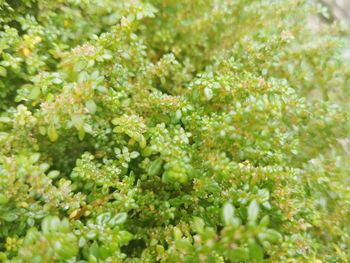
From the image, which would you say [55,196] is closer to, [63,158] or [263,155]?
[63,158]

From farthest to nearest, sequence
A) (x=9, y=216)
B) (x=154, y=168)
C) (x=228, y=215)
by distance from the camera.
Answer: (x=154, y=168), (x=9, y=216), (x=228, y=215)

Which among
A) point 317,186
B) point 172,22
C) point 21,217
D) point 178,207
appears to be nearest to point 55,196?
point 21,217

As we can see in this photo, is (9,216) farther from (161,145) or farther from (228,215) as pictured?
(228,215)

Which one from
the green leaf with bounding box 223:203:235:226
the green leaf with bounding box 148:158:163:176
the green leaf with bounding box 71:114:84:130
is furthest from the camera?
the green leaf with bounding box 148:158:163:176

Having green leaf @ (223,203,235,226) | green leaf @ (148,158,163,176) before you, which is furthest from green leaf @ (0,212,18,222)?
green leaf @ (223,203,235,226)

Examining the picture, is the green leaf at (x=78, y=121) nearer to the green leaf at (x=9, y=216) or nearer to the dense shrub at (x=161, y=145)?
the dense shrub at (x=161, y=145)

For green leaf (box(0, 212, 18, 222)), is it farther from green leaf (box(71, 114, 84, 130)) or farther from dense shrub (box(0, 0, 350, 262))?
green leaf (box(71, 114, 84, 130))

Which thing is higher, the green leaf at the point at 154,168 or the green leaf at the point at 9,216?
the green leaf at the point at 154,168

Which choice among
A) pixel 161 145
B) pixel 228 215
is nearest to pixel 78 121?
pixel 161 145

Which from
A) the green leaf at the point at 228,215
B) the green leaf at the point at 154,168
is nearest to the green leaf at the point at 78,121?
the green leaf at the point at 154,168
